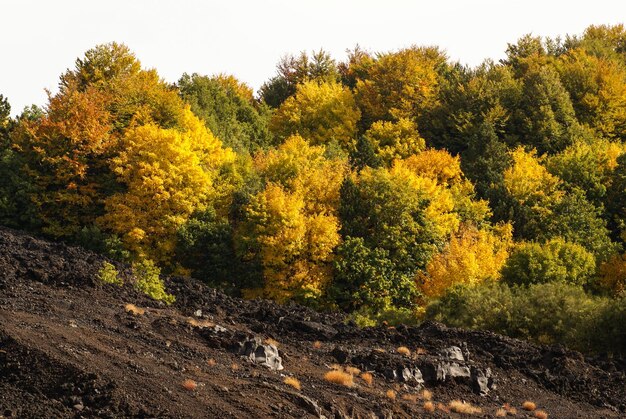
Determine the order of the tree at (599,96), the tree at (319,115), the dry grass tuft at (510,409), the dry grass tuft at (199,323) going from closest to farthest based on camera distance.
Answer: the dry grass tuft at (510,409) → the dry grass tuft at (199,323) → the tree at (599,96) → the tree at (319,115)

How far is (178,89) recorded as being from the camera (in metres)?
90.9

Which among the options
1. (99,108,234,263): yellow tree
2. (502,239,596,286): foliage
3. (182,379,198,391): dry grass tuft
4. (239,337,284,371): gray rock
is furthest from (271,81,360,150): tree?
(182,379,198,391): dry grass tuft

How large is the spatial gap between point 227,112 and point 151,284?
42207 mm

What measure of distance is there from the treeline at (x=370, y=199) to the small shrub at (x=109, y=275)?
34.3ft

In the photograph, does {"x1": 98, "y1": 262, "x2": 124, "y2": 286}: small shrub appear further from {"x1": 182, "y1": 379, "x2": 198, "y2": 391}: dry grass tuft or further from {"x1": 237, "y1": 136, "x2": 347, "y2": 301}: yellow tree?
{"x1": 182, "y1": 379, "x2": 198, "y2": 391}: dry grass tuft

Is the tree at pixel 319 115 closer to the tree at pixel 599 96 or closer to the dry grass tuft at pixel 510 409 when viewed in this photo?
the tree at pixel 599 96

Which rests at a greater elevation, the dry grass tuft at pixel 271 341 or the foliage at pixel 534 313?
the foliage at pixel 534 313

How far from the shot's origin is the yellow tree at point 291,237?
216ft

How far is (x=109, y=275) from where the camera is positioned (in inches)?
2125

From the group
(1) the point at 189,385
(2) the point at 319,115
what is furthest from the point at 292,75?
(1) the point at 189,385

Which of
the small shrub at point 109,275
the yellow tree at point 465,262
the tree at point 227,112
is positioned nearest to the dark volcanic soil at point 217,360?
the small shrub at point 109,275

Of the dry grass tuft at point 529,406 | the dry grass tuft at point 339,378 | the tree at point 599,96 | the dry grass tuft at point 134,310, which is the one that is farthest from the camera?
the tree at point 599,96

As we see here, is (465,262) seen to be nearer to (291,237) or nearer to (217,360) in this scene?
(291,237)

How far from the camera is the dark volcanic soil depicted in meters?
32.5
